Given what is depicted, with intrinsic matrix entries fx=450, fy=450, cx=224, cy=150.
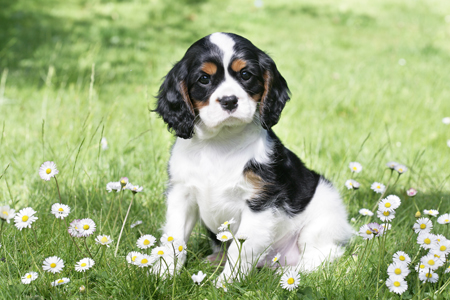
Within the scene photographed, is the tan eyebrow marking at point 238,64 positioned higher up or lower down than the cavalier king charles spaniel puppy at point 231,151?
higher up

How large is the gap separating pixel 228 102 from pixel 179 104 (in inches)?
16.3

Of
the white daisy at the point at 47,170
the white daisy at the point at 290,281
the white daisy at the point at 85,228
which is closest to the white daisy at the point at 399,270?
the white daisy at the point at 290,281

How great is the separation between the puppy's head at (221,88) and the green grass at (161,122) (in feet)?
1.77

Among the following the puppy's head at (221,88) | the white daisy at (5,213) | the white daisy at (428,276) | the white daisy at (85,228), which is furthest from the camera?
the puppy's head at (221,88)

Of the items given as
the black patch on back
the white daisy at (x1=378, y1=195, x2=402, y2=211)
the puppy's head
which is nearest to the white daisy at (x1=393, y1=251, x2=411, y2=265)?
the white daisy at (x1=378, y1=195, x2=402, y2=211)

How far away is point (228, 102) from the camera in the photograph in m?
2.39

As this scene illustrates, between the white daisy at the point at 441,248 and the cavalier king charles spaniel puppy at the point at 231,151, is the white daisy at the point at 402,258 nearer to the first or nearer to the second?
the white daisy at the point at 441,248

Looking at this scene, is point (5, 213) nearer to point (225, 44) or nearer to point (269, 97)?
point (225, 44)

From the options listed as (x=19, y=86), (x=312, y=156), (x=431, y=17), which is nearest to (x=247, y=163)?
(x=312, y=156)

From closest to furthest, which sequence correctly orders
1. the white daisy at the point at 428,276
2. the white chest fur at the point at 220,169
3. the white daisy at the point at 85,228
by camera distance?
the white daisy at the point at 428,276 < the white daisy at the point at 85,228 < the white chest fur at the point at 220,169

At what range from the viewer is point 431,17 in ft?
40.4

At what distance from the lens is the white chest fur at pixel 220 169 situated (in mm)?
2670

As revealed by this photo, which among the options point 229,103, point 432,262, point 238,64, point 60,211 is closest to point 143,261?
point 60,211

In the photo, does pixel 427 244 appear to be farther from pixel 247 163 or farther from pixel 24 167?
pixel 24 167
